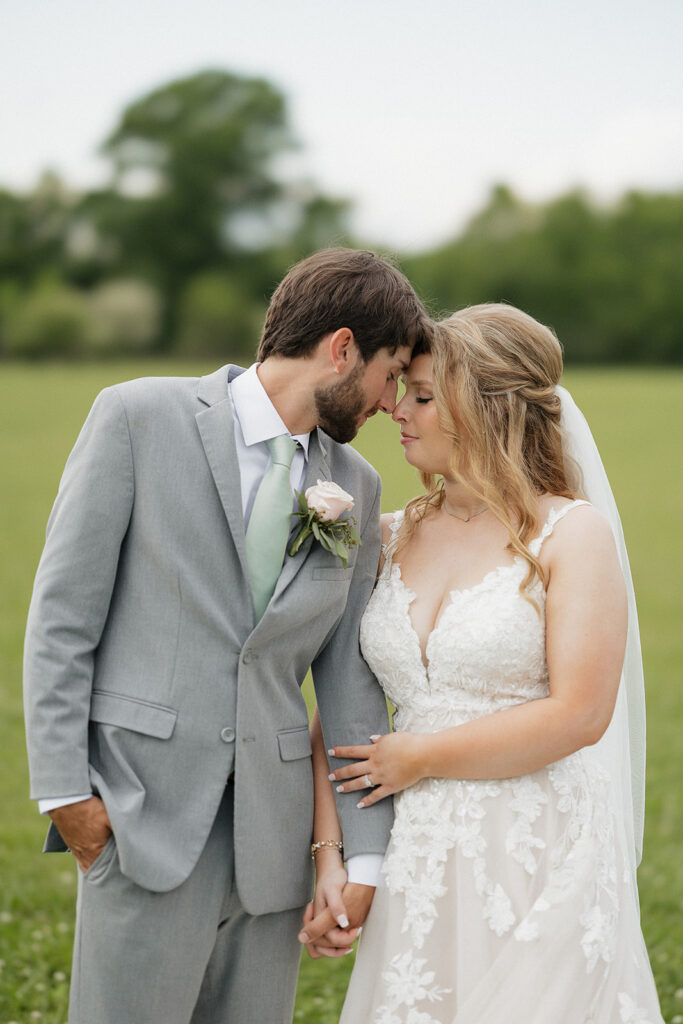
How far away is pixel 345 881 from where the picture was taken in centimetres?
308

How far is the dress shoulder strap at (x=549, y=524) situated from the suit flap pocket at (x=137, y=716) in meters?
1.13

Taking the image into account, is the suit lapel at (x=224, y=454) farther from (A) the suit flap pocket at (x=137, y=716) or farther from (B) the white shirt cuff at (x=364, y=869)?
(B) the white shirt cuff at (x=364, y=869)

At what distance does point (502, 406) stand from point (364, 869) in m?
1.44

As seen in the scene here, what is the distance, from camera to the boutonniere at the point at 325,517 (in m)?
2.94

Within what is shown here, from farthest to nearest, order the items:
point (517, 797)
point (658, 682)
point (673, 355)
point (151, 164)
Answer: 1. point (151, 164)
2. point (673, 355)
3. point (658, 682)
4. point (517, 797)

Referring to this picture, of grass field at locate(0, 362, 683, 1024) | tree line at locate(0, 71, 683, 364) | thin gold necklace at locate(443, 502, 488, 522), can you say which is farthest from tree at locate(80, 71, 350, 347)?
thin gold necklace at locate(443, 502, 488, 522)

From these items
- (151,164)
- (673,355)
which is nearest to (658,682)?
(673,355)

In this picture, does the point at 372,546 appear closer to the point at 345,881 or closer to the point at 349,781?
the point at 349,781

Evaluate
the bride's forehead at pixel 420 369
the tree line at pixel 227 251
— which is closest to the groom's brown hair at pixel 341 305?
the bride's forehead at pixel 420 369

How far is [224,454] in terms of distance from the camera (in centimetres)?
289

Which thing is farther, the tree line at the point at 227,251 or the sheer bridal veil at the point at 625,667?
the tree line at the point at 227,251

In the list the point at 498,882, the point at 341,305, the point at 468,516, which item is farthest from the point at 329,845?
the point at 341,305

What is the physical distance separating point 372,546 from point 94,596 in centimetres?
99

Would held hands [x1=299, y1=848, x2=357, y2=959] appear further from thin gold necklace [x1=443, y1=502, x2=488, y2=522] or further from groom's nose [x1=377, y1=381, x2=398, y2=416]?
groom's nose [x1=377, y1=381, x2=398, y2=416]
